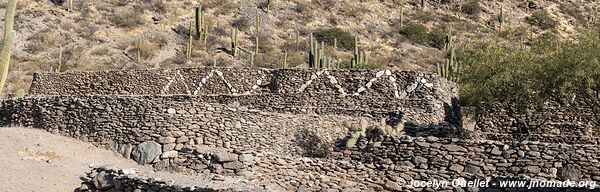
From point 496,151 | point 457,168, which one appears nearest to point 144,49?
point 457,168

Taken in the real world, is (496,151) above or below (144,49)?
below

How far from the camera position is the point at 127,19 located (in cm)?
4356

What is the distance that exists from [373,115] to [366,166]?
7255 mm

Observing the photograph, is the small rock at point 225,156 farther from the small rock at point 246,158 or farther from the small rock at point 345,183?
the small rock at point 345,183

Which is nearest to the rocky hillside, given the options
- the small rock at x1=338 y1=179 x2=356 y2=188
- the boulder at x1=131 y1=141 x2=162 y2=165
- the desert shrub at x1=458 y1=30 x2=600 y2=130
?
the desert shrub at x1=458 y1=30 x2=600 y2=130

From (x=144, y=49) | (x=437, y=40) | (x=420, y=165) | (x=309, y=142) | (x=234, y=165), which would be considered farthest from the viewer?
(x=437, y=40)

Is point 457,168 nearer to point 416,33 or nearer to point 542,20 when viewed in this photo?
point 416,33

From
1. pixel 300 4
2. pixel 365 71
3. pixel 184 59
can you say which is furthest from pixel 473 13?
pixel 365 71

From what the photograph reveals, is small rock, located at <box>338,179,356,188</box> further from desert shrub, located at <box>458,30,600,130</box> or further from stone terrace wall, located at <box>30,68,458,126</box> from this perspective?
desert shrub, located at <box>458,30,600,130</box>

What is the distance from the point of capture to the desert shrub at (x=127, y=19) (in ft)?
141

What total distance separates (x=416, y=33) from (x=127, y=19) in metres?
23.3

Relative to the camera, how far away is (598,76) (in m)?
15.5

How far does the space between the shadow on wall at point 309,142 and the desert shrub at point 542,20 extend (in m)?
46.3

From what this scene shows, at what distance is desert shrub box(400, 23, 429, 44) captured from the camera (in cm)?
4838
